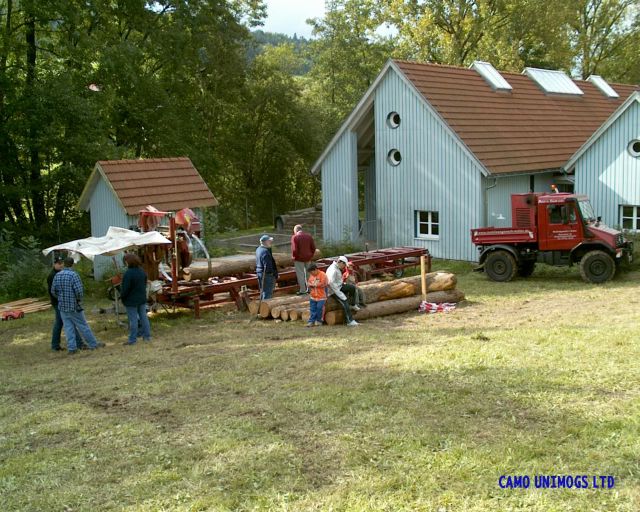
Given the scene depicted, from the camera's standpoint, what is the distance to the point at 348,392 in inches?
357

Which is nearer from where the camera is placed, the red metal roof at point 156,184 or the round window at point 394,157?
the red metal roof at point 156,184

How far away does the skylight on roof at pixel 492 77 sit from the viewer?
27.9 meters

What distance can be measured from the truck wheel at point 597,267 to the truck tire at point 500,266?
1.78 meters

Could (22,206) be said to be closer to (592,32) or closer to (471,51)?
(471,51)

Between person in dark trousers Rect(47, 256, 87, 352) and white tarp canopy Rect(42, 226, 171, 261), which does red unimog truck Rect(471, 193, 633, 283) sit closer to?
white tarp canopy Rect(42, 226, 171, 261)

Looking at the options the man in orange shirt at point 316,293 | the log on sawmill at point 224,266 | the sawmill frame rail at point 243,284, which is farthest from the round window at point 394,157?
the man in orange shirt at point 316,293

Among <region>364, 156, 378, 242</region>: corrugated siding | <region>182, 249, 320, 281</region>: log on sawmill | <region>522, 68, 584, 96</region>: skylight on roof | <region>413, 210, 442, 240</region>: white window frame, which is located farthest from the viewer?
<region>522, 68, 584, 96</region>: skylight on roof

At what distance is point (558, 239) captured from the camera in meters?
18.9

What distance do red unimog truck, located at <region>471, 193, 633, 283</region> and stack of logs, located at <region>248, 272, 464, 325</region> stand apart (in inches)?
130

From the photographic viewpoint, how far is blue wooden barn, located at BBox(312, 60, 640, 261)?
75.6ft

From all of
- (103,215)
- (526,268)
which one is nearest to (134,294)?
(103,215)

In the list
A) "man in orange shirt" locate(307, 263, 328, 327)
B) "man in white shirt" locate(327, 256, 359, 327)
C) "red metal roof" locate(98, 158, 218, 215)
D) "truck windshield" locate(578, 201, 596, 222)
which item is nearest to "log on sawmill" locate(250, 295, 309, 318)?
"man in orange shirt" locate(307, 263, 328, 327)

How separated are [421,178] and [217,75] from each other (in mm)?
19068

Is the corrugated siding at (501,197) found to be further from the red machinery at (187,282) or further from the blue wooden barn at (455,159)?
the red machinery at (187,282)
